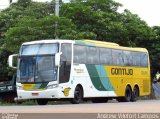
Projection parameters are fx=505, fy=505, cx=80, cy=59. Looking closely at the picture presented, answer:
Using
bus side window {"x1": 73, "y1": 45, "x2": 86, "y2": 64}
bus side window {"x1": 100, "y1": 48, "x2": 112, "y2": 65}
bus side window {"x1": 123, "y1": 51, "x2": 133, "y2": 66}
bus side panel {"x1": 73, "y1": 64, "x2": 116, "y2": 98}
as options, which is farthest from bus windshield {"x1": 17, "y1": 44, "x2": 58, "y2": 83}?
bus side window {"x1": 123, "y1": 51, "x2": 133, "y2": 66}

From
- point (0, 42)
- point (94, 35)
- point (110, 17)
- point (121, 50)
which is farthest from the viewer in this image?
point (0, 42)

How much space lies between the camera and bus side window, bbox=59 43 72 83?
21672mm

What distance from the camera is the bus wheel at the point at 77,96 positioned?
72.3 ft

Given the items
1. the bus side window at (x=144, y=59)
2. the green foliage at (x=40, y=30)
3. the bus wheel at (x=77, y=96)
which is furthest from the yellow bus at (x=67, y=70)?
the green foliage at (x=40, y=30)

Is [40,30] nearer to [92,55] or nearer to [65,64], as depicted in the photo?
[92,55]

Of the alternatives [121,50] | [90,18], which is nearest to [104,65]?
[121,50]

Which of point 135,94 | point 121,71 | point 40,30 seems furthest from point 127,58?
point 40,30

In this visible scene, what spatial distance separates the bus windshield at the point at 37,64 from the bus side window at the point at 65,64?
310mm

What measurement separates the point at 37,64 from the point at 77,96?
2.26 m

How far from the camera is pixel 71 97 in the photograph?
71.6 ft

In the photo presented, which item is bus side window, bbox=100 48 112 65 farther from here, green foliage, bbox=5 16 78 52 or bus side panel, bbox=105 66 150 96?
green foliage, bbox=5 16 78 52

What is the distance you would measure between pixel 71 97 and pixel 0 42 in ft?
50.7

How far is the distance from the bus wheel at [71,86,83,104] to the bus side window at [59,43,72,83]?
81 centimetres

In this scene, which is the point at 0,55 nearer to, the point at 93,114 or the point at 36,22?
the point at 36,22
